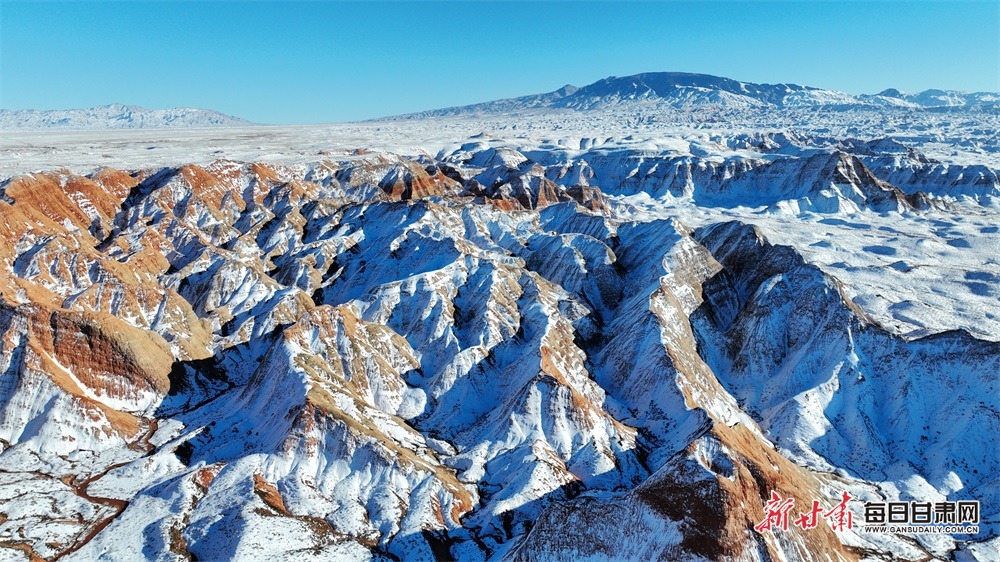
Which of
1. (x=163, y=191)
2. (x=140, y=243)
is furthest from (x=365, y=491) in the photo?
(x=163, y=191)

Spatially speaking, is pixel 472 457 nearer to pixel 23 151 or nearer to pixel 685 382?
pixel 685 382

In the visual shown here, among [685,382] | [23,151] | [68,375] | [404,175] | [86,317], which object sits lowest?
[685,382]

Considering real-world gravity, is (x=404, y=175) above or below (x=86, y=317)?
above

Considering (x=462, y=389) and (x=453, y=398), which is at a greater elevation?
(x=462, y=389)
